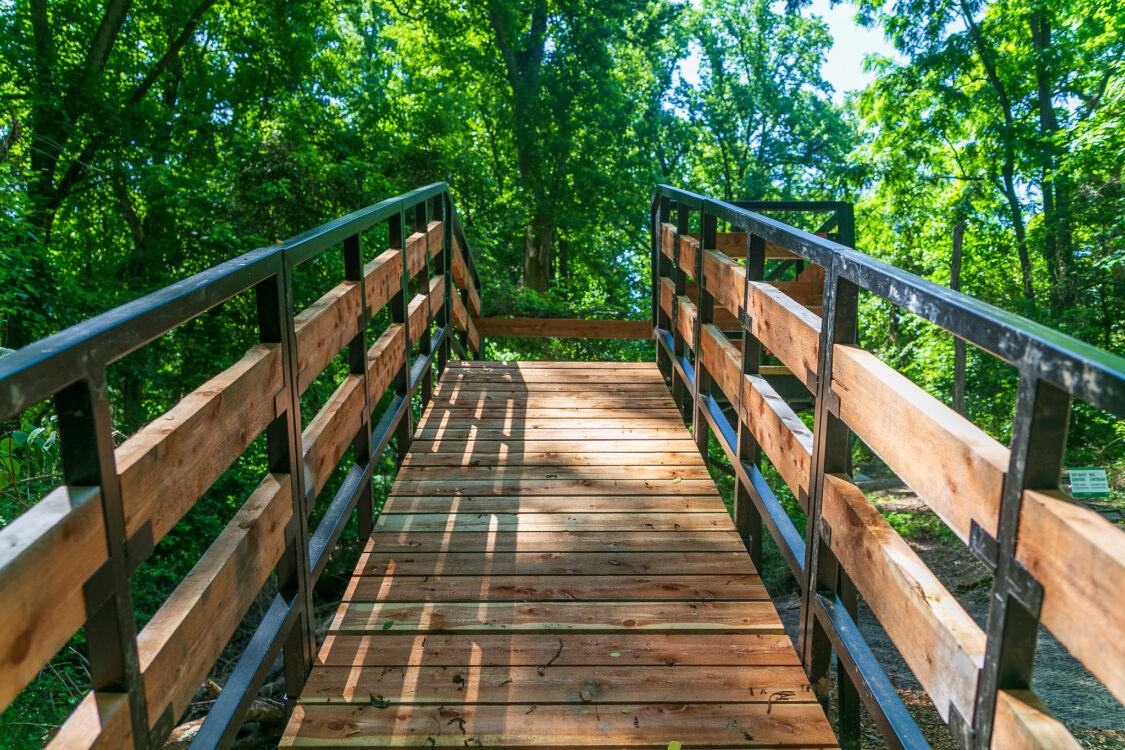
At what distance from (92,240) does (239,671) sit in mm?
14800

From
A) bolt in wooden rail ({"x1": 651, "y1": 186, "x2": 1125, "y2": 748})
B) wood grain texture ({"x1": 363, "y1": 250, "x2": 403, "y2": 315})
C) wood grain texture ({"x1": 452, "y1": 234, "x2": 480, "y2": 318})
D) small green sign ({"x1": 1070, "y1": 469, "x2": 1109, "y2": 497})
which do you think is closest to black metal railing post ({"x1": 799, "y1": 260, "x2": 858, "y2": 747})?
bolt in wooden rail ({"x1": 651, "y1": 186, "x2": 1125, "y2": 748})

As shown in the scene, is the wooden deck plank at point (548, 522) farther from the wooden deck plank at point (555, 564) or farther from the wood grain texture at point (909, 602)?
the wood grain texture at point (909, 602)

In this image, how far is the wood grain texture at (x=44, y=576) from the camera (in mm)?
968

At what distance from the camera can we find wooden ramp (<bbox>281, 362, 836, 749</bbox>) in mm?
1990

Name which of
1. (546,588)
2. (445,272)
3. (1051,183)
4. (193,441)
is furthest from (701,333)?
(1051,183)

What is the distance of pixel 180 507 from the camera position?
1506 millimetres

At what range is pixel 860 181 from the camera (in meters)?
18.5

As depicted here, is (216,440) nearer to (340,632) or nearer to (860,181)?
(340,632)

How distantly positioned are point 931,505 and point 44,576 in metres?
1.46

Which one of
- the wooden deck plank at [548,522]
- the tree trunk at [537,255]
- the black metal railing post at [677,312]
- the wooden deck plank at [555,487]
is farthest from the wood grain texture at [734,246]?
the tree trunk at [537,255]

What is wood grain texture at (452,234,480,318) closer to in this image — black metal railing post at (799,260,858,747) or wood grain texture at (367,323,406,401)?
wood grain texture at (367,323,406,401)

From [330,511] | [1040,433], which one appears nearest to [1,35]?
[330,511]

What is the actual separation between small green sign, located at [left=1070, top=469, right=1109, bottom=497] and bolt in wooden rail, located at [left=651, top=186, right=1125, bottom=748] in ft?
18.5

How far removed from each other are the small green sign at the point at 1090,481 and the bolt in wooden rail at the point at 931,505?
18.5 feet
